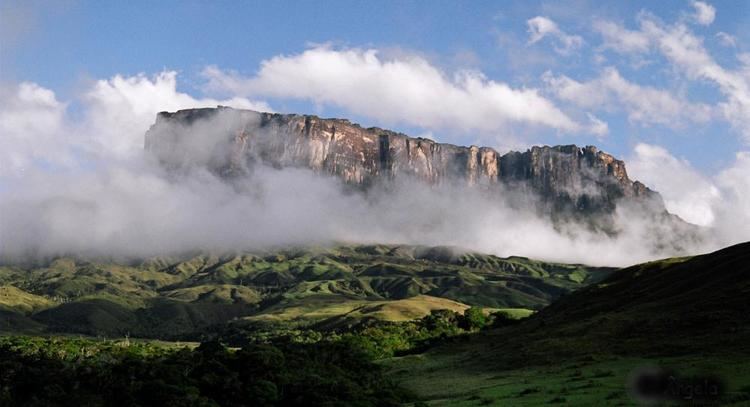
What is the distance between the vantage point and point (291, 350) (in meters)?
113

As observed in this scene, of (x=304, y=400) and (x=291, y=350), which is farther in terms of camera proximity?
(x=291, y=350)

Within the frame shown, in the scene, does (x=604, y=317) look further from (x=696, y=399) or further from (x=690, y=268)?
(x=696, y=399)

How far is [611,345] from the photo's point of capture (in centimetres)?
9675

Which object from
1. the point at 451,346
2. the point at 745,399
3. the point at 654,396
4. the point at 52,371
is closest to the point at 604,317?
the point at 451,346

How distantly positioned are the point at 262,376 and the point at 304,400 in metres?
10.1

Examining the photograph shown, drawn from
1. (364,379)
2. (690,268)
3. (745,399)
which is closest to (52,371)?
(364,379)

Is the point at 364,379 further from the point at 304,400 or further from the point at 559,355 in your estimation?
the point at 559,355

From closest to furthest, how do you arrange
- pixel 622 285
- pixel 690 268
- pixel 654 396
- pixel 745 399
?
pixel 745 399 → pixel 654 396 → pixel 690 268 → pixel 622 285

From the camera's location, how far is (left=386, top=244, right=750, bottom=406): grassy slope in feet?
233

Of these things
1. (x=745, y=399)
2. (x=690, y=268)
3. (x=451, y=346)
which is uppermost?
(x=690, y=268)

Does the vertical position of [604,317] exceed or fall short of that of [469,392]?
it exceeds it

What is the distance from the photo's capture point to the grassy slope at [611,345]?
71.1 meters

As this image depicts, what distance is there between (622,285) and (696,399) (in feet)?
333

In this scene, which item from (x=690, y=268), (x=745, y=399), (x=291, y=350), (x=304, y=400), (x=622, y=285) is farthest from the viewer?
(x=622, y=285)
